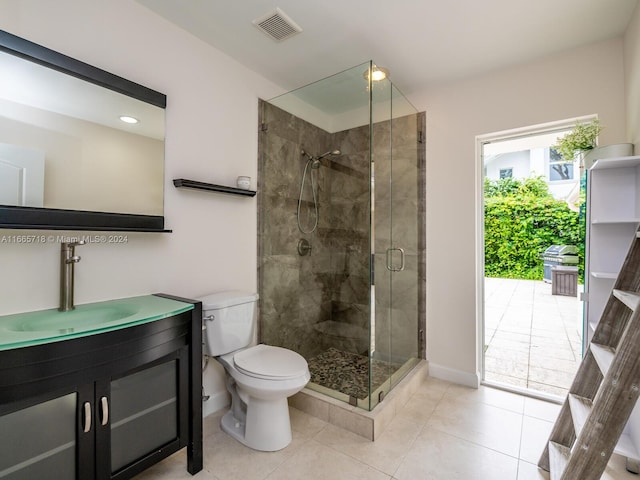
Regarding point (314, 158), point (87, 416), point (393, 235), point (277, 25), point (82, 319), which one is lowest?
point (87, 416)

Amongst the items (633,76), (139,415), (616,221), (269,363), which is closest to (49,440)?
(139,415)

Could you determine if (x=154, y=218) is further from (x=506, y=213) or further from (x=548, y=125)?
(x=506, y=213)

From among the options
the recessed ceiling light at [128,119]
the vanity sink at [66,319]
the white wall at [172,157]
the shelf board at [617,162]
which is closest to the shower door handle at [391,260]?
the white wall at [172,157]

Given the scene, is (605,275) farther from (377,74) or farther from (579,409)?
(377,74)

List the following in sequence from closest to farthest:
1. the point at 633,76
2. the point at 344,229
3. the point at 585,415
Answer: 1. the point at 585,415
2. the point at 633,76
3. the point at 344,229

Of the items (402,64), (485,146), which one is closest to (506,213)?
(485,146)

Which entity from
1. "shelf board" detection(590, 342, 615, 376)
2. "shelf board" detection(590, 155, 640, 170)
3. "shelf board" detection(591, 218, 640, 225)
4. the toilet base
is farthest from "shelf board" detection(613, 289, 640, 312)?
the toilet base

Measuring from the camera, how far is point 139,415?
1.40 m

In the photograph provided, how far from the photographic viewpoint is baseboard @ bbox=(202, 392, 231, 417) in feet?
7.06

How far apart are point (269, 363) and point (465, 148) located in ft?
7.47

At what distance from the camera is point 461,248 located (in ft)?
8.64

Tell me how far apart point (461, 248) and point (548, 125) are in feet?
3.61

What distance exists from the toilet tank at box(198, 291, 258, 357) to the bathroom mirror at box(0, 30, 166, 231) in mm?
569

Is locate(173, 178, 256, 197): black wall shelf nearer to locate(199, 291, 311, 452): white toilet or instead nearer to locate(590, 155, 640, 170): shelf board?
locate(199, 291, 311, 452): white toilet
